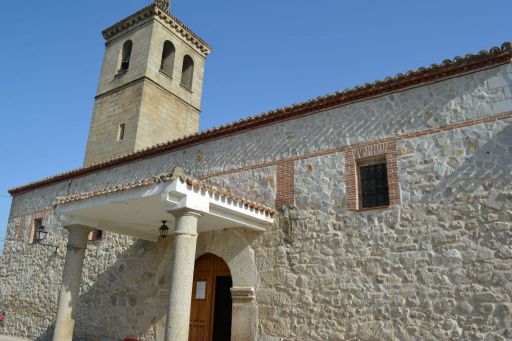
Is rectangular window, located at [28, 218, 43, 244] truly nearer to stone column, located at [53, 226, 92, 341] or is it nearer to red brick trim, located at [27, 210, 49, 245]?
red brick trim, located at [27, 210, 49, 245]

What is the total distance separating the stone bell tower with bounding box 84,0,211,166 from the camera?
673 inches

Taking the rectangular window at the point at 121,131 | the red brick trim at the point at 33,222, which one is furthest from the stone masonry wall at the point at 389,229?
the rectangular window at the point at 121,131

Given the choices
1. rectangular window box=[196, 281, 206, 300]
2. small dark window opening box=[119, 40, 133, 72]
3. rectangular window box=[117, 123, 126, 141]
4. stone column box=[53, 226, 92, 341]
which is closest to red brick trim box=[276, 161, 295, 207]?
rectangular window box=[196, 281, 206, 300]

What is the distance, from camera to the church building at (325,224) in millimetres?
6527

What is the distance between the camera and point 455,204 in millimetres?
6727

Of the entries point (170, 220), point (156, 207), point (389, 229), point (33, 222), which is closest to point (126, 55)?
point (33, 222)

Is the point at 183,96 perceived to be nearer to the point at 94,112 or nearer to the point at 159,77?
the point at 159,77

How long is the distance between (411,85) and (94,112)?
1470 centimetres

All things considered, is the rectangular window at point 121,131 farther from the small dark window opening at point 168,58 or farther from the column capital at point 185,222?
the column capital at point 185,222

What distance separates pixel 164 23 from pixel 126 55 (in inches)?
88.0

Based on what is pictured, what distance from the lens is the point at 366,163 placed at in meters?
7.91

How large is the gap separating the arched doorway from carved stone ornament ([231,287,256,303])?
72 centimetres

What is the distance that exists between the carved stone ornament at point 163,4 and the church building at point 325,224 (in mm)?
9269

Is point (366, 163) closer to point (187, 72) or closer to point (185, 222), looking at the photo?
point (185, 222)
